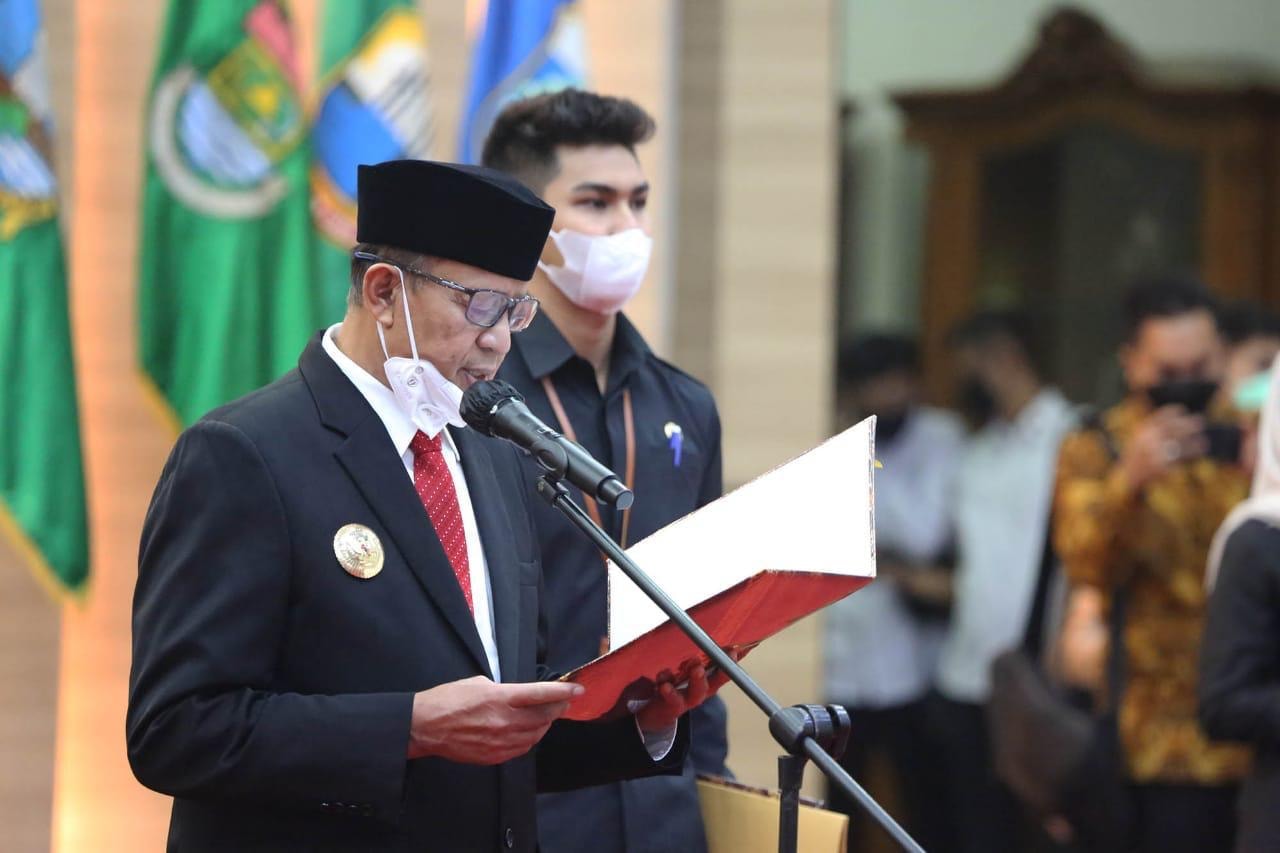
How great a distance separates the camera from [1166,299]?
532cm

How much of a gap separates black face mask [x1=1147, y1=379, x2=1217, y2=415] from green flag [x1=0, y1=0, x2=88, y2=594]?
9.16 feet

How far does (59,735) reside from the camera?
5.31 metres

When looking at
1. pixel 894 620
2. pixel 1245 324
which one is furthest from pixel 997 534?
pixel 1245 324

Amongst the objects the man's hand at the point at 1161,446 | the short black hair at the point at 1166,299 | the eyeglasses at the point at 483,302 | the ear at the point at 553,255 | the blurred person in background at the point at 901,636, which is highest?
the eyeglasses at the point at 483,302

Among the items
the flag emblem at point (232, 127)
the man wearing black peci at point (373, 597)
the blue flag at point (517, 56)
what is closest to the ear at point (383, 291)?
the man wearing black peci at point (373, 597)

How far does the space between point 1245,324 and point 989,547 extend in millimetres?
1208

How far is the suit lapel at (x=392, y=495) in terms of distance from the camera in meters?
2.42

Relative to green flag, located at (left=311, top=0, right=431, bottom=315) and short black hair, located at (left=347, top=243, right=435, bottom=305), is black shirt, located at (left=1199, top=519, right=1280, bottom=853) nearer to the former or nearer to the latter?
short black hair, located at (left=347, top=243, right=435, bottom=305)

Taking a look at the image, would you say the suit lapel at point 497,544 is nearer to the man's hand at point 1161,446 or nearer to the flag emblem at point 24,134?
the flag emblem at point 24,134

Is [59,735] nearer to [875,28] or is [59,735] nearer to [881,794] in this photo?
[881,794]

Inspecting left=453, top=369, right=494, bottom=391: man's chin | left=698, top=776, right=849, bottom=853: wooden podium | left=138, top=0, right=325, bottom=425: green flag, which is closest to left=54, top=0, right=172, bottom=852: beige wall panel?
left=138, top=0, right=325, bottom=425: green flag

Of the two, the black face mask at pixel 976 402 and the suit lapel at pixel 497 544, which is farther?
the black face mask at pixel 976 402

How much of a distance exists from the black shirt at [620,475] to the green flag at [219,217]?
1771 millimetres

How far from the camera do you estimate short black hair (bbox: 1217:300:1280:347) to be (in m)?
6.17
